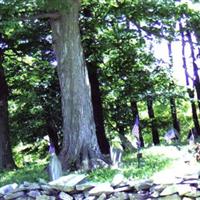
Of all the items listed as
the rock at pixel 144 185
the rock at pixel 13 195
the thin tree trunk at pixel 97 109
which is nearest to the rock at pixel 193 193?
the rock at pixel 144 185

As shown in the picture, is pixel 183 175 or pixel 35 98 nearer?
pixel 183 175

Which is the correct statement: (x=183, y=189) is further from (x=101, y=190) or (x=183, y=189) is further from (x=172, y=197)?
(x=101, y=190)

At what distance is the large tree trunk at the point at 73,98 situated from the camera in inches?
443

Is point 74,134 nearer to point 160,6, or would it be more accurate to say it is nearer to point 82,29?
point 160,6

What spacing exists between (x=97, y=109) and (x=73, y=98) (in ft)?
23.8

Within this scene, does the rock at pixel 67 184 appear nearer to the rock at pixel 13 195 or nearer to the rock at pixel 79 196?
the rock at pixel 79 196

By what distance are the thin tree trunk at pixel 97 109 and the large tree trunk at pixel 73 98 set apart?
6.74 meters

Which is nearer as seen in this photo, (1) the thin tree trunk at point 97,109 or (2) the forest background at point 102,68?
(2) the forest background at point 102,68

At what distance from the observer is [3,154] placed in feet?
53.2

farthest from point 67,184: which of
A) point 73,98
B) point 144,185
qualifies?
point 73,98

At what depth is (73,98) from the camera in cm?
1162

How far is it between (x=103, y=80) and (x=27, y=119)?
3668 mm

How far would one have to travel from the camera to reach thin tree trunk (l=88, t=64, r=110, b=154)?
1858cm

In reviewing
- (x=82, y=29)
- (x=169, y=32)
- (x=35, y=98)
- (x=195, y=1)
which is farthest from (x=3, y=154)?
(x=195, y=1)
